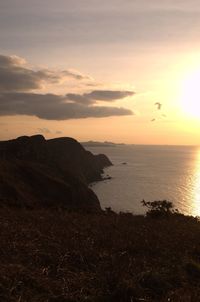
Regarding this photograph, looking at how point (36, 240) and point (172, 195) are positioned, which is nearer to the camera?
point (36, 240)

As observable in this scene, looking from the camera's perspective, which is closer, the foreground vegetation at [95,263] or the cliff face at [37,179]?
the foreground vegetation at [95,263]

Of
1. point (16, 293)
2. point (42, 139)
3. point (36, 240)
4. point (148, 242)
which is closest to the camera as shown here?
point (16, 293)

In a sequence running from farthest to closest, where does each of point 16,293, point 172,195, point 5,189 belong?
1. point 172,195
2. point 5,189
3. point 16,293

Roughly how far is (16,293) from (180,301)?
12.8 feet

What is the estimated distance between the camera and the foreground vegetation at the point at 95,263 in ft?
32.3

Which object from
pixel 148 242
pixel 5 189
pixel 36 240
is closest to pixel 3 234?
pixel 36 240

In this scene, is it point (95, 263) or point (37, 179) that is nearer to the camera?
point (95, 263)

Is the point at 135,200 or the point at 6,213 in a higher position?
the point at 6,213

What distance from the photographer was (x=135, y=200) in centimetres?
10450

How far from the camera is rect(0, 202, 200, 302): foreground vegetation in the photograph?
9836mm

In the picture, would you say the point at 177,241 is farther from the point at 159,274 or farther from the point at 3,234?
the point at 3,234

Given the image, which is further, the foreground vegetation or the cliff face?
the cliff face

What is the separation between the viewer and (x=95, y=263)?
12594mm

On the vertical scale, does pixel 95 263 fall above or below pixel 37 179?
above
